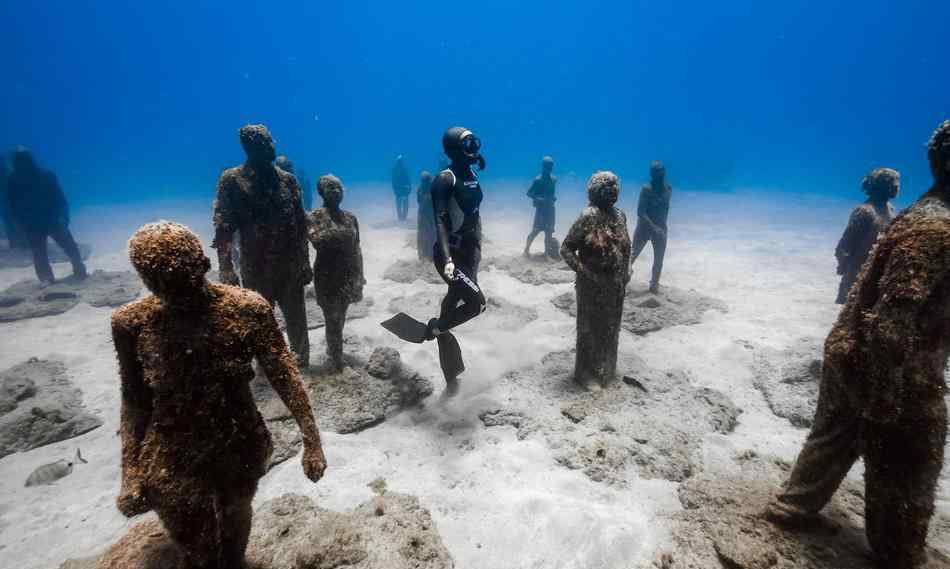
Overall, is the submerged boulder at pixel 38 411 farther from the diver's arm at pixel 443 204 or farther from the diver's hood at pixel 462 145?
the diver's hood at pixel 462 145

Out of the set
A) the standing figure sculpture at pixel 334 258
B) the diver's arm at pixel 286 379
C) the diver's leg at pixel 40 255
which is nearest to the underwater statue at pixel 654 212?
the standing figure sculpture at pixel 334 258

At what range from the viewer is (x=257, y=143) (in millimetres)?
4992

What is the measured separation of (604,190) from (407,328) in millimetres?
3128

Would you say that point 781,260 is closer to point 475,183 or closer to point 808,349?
point 808,349

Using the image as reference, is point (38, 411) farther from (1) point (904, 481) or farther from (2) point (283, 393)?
(1) point (904, 481)

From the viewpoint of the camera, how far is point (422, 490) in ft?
13.7

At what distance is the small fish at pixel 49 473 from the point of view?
4.41 m

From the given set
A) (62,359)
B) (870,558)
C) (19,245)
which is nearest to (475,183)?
(870,558)

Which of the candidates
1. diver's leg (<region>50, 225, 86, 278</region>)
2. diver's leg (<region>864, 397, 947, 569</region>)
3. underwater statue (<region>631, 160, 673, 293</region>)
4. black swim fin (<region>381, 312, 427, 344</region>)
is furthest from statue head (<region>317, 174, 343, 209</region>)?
diver's leg (<region>50, 225, 86, 278</region>)

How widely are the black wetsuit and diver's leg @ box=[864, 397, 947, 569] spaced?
361 cm

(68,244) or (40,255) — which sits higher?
(68,244)

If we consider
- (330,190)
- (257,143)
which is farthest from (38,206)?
(330,190)

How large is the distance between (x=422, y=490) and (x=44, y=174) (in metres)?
13.5

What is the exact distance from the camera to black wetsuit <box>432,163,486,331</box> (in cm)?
496
